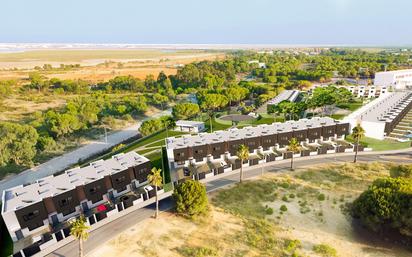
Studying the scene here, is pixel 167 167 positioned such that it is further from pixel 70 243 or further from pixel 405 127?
pixel 405 127

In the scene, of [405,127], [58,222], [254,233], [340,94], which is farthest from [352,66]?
[58,222]

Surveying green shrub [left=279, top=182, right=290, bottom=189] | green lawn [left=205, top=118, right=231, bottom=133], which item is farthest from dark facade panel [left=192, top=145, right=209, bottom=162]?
green lawn [left=205, top=118, right=231, bottom=133]

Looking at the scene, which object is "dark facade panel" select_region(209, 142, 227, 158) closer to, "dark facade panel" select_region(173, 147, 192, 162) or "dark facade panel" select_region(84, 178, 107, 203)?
"dark facade panel" select_region(173, 147, 192, 162)

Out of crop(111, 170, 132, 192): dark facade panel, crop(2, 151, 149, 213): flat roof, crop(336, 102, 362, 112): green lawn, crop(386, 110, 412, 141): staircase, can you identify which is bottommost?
crop(386, 110, 412, 141): staircase

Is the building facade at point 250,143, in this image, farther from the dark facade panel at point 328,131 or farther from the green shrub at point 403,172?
the green shrub at point 403,172

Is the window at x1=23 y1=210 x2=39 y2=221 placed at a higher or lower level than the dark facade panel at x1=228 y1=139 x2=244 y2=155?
higher

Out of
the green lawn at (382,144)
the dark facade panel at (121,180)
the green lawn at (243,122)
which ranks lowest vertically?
the green lawn at (382,144)

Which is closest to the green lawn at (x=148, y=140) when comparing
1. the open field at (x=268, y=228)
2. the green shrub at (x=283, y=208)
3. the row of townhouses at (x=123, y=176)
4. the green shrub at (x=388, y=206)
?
the row of townhouses at (x=123, y=176)
